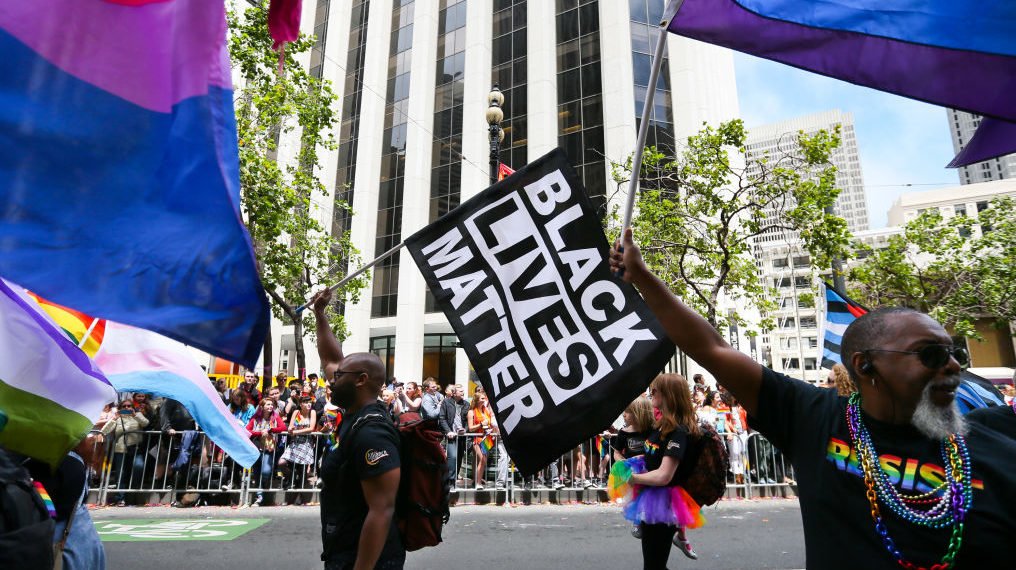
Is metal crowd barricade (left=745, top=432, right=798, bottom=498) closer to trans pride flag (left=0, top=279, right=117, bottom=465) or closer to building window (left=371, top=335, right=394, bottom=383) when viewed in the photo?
trans pride flag (left=0, top=279, right=117, bottom=465)

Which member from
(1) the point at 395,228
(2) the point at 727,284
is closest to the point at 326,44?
(1) the point at 395,228

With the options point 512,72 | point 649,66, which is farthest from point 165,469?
point 512,72

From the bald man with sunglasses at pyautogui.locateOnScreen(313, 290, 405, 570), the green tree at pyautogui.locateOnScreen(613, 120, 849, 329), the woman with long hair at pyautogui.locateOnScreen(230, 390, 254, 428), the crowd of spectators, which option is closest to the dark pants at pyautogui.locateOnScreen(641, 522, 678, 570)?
the bald man with sunglasses at pyautogui.locateOnScreen(313, 290, 405, 570)

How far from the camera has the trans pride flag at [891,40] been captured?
2189mm

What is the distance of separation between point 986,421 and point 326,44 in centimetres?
4157

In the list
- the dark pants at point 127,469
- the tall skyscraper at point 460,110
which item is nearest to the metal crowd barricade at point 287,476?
the dark pants at point 127,469

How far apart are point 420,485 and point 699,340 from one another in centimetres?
184

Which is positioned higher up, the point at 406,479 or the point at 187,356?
the point at 187,356

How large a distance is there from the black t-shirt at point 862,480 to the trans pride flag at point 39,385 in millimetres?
2567

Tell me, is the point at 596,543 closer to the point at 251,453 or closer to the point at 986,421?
the point at 251,453

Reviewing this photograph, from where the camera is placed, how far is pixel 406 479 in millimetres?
3283

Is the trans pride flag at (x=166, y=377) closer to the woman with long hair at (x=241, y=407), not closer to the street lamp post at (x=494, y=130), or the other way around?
the street lamp post at (x=494, y=130)

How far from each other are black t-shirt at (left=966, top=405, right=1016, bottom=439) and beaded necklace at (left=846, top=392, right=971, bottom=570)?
1.18 feet

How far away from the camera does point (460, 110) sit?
33406 millimetres
